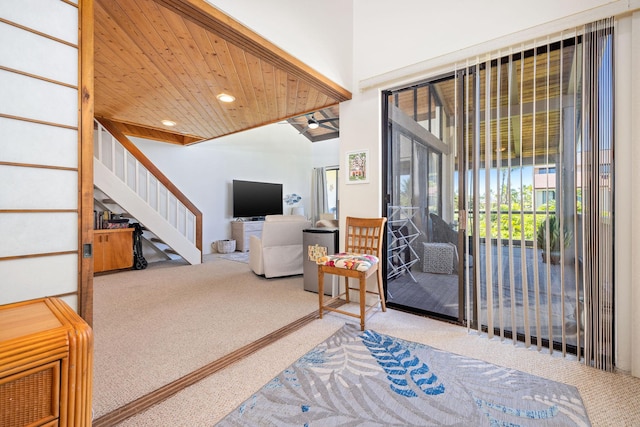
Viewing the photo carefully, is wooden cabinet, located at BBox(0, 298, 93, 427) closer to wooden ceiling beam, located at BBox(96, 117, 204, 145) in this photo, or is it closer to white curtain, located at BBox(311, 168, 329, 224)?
wooden ceiling beam, located at BBox(96, 117, 204, 145)

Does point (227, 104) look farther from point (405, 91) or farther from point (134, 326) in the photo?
point (134, 326)

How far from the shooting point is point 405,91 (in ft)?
9.16

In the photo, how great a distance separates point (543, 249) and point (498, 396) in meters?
1.08

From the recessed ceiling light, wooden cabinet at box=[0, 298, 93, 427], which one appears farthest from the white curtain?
wooden cabinet at box=[0, 298, 93, 427]

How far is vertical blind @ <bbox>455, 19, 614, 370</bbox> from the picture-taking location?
180 centimetres

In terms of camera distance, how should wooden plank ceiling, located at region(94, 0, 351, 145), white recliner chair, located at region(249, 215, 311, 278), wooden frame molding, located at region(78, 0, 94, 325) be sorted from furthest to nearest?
white recliner chair, located at region(249, 215, 311, 278)
wooden plank ceiling, located at region(94, 0, 351, 145)
wooden frame molding, located at region(78, 0, 94, 325)

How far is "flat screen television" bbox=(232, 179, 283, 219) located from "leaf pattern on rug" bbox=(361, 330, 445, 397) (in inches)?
205

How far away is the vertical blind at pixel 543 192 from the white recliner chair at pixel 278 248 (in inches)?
97.1

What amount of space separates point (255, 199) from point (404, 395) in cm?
610

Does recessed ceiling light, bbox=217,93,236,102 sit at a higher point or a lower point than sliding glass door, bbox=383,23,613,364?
higher

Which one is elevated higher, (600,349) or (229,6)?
(229,6)

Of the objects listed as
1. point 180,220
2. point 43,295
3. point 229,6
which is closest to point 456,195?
point 229,6

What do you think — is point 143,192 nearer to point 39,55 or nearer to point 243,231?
point 243,231

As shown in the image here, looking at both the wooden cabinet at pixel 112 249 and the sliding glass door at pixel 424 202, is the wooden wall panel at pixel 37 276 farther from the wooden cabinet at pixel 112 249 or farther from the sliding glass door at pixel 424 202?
the wooden cabinet at pixel 112 249
